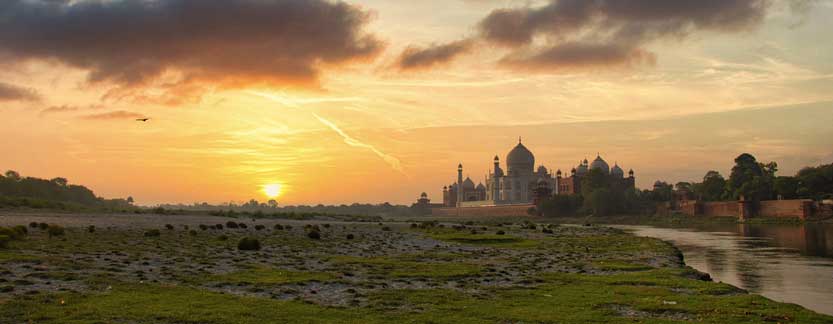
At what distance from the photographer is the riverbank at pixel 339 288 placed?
16078 mm

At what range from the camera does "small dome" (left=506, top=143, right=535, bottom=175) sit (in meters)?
195

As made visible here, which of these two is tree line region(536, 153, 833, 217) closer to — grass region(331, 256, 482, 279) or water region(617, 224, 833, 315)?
water region(617, 224, 833, 315)

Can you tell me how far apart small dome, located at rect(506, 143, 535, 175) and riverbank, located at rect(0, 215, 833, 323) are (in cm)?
16298

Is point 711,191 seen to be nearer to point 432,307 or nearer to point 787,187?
point 787,187

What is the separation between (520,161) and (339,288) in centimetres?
17726

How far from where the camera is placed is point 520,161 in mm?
195250

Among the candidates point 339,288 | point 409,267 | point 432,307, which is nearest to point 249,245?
point 409,267

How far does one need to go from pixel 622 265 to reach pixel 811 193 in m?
98.4

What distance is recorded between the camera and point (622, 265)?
2895cm

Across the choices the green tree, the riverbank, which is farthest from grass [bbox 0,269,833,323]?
the green tree

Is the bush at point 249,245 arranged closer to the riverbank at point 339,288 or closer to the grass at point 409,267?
the riverbank at point 339,288

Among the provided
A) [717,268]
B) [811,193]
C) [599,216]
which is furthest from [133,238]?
[599,216]

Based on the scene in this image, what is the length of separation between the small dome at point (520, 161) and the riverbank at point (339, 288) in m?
163

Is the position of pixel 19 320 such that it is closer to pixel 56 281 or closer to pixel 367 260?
pixel 56 281
